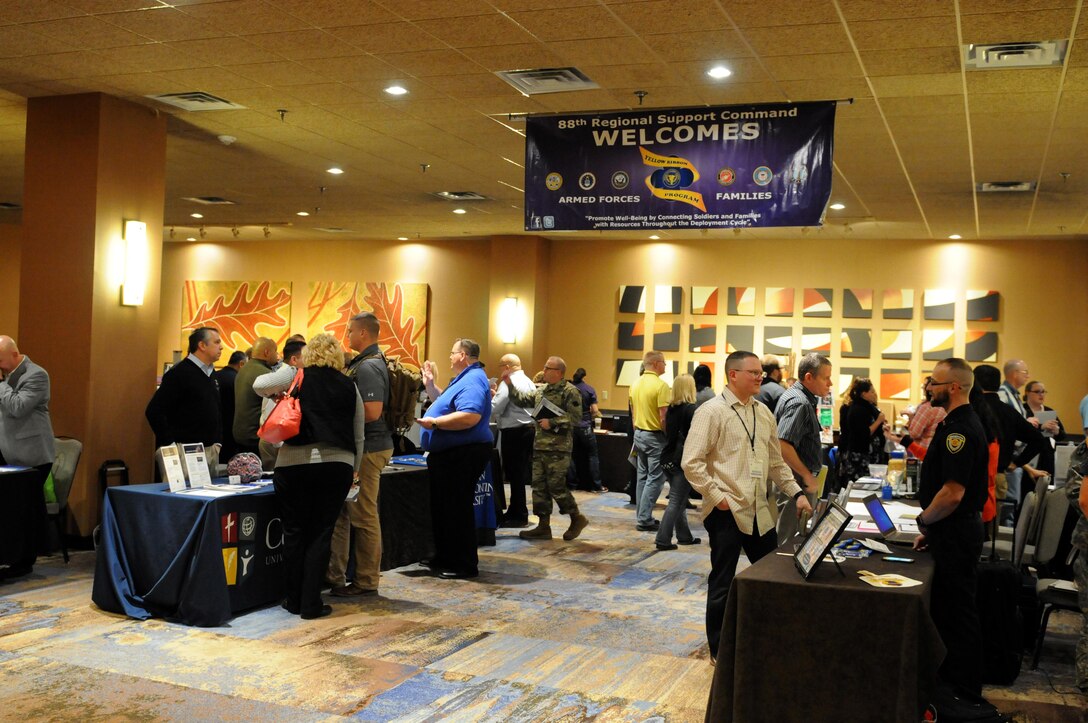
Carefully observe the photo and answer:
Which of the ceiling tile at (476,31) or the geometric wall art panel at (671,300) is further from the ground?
the ceiling tile at (476,31)

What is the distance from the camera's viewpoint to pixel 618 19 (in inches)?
224

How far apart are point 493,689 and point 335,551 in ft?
6.56

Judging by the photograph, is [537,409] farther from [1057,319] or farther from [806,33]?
[1057,319]

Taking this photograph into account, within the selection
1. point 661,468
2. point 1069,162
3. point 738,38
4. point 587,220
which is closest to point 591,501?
point 661,468

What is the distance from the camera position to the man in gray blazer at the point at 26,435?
6516 mm

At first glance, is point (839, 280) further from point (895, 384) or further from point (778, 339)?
point (895, 384)

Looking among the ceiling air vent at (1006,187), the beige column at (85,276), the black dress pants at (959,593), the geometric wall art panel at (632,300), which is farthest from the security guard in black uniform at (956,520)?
the geometric wall art panel at (632,300)

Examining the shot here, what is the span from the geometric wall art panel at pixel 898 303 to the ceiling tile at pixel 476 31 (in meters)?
9.04

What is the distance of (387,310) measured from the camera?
16.4 m

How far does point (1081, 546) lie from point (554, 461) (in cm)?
430

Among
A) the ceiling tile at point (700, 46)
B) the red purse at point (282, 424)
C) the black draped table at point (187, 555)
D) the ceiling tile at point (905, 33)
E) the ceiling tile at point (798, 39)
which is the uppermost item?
the ceiling tile at point (700, 46)

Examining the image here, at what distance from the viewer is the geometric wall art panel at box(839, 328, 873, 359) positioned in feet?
45.6

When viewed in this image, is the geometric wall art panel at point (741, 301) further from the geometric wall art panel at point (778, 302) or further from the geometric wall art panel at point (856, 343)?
the geometric wall art panel at point (856, 343)

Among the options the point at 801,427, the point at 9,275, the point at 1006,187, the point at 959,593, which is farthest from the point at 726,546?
the point at 9,275
